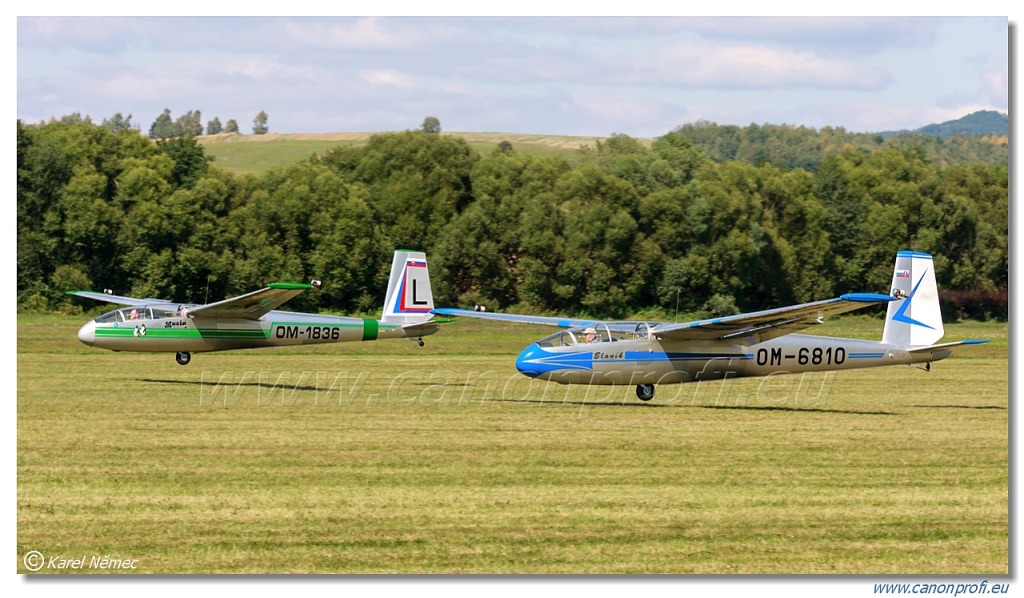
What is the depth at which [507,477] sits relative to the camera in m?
14.4

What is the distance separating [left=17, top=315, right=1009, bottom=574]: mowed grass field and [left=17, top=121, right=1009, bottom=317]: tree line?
3150 centimetres

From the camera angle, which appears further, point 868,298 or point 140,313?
point 140,313

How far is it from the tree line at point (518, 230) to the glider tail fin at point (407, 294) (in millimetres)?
25290

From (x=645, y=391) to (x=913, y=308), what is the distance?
18.0ft

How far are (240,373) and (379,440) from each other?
12.2 metres

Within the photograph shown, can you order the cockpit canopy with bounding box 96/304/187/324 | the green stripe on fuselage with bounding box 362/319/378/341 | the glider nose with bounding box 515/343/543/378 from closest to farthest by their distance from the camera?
the glider nose with bounding box 515/343/543/378 → the cockpit canopy with bounding box 96/304/187/324 → the green stripe on fuselage with bounding box 362/319/378/341

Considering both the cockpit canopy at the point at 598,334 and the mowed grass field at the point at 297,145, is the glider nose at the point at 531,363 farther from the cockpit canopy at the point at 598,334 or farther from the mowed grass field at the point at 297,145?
the mowed grass field at the point at 297,145

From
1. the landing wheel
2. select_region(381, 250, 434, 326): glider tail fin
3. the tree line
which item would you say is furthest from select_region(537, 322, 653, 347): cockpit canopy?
the tree line

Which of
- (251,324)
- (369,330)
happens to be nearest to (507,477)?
(251,324)

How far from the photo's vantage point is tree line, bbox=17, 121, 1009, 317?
56188mm

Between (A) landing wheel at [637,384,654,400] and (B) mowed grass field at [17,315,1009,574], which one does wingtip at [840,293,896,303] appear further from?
(A) landing wheel at [637,384,654,400]

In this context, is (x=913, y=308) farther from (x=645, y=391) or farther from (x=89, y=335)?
(x=89, y=335)

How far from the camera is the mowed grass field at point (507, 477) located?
10977 mm

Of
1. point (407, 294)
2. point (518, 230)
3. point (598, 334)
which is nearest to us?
point (598, 334)
